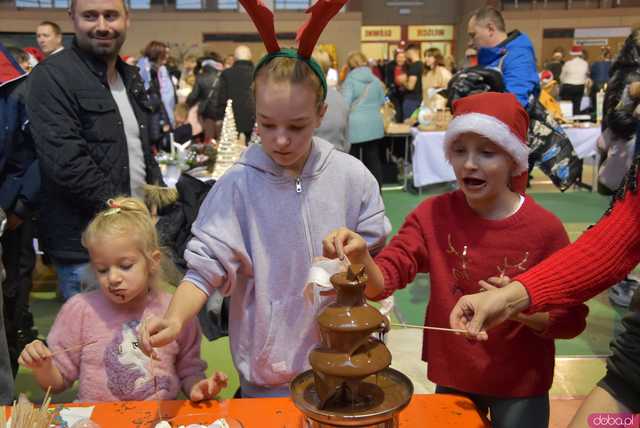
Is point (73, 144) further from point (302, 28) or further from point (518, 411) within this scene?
point (518, 411)

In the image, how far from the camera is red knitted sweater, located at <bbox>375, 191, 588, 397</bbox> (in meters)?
1.76

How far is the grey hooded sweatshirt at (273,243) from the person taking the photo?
5.68 ft

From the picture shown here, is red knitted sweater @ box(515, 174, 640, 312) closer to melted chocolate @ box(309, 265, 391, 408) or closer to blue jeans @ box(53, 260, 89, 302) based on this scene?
melted chocolate @ box(309, 265, 391, 408)

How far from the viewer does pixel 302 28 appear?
1.60m

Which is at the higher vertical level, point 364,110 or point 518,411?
point 364,110

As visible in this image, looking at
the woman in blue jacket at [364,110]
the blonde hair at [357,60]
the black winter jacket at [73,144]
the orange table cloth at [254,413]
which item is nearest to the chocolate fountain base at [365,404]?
the orange table cloth at [254,413]

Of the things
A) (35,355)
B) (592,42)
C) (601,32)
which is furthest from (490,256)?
(592,42)

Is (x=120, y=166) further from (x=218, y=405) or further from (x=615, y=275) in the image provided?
(x=615, y=275)

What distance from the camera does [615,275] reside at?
1.51 meters

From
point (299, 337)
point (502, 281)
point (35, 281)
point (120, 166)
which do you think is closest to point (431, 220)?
point (502, 281)

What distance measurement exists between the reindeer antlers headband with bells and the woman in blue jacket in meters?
6.50

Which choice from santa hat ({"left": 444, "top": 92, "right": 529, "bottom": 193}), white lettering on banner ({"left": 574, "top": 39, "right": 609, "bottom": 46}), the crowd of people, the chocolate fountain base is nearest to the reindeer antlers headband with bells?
the crowd of people

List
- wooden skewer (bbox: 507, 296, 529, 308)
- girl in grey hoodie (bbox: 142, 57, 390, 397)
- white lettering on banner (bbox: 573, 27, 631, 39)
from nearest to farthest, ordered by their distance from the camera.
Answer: wooden skewer (bbox: 507, 296, 529, 308) → girl in grey hoodie (bbox: 142, 57, 390, 397) → white lettering on banner (bbox: 573, 27, 631, 39)

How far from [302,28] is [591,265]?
932 mm
